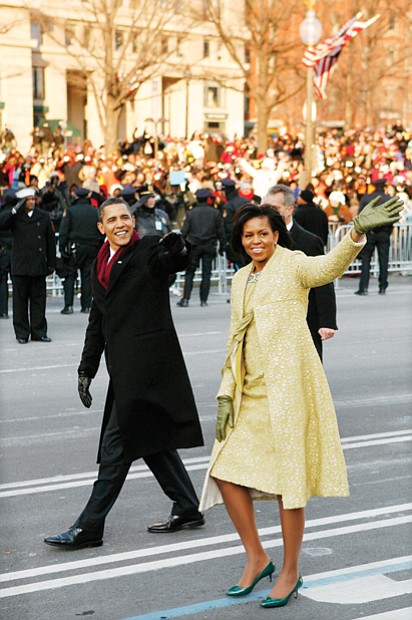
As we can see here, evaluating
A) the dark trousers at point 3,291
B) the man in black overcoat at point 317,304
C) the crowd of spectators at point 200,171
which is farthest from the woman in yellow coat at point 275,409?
the dark trousers at point 3,291

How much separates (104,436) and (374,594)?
1672 mm

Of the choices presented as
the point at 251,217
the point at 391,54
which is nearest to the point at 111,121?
the point at 391,54

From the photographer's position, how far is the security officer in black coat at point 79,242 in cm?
→ 1608

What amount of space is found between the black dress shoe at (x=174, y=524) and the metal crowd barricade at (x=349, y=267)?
12129mm

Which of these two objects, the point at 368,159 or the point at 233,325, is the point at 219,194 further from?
the point at 233,325

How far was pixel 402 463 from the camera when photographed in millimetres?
7641

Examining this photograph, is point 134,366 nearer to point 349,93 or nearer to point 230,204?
point 230,204

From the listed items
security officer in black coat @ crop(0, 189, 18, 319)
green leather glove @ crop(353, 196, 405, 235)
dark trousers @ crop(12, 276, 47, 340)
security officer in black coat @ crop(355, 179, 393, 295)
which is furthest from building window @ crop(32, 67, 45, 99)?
green leather glove @ crop(353, 196, 405, 235)

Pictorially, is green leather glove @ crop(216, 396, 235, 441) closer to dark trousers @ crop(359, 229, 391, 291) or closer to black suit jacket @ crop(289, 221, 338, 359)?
black suit jacket @ crop(289, 221, 338, 359)

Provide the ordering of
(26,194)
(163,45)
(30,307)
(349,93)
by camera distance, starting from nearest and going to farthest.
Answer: (30,307) < (26,194) < (163,45) < (349,93)

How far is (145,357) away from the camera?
236 inches

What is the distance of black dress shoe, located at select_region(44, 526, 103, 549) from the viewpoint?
5.91 metres

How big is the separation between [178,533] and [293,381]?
1627 millimetres

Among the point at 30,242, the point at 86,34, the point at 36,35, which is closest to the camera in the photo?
the point at 30,242
